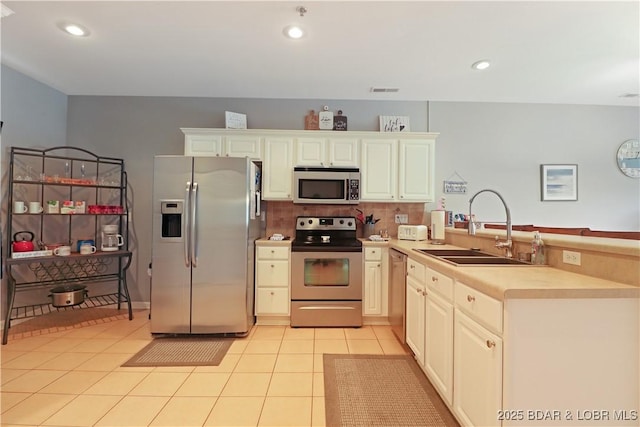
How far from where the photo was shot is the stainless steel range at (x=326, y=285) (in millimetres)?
3012

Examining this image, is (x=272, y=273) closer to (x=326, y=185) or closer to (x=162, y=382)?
(x=326, y=185)

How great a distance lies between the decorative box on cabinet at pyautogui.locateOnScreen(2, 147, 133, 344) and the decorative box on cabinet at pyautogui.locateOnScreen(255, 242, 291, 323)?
4.97 feet

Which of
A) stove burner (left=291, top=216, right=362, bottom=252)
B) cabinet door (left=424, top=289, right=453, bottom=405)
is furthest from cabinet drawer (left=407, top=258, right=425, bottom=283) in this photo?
stove burner (left=291, top=216, right=362, bottom=252)

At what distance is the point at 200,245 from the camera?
273 centimetres

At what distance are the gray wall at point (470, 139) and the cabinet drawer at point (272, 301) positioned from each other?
1678mm

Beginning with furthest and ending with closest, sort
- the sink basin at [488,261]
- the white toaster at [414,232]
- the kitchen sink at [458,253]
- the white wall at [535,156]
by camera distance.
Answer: the white wall at [535,156] < the white toaster at [414,232] < the kitchen sink at [458,253] < the sink basin at [488,261]

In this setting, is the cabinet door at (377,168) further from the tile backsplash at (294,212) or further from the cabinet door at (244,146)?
the cabinet door at (244,146)

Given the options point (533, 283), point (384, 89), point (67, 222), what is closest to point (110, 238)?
point (67, 222)

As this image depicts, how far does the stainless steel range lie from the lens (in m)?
3.01

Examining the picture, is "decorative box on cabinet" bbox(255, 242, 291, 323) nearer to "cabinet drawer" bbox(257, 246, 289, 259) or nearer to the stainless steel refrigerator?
"cabinet drawer" bbox(257, 246, 289, 259)

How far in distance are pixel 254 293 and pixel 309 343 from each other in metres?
0.81

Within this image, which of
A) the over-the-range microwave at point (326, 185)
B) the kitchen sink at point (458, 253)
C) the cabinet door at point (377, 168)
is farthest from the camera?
the cabinet door at point (377, 168)

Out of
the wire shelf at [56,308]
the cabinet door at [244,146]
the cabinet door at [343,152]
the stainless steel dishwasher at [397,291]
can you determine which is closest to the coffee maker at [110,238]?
the wire shelf at [56,308]

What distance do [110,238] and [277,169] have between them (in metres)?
2.13
